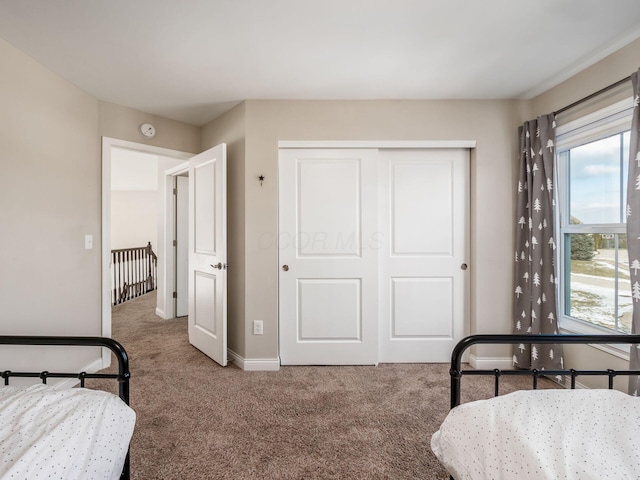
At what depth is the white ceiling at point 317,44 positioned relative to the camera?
1.63 metres

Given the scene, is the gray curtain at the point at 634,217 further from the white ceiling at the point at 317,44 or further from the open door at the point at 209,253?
the open door at the point at 209,253

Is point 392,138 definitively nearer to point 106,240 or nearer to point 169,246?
point 106,240

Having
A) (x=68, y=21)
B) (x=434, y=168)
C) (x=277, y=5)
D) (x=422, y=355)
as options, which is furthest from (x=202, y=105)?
(x=422, y=355)

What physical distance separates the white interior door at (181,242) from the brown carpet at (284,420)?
1.48 metres

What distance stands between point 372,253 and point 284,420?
150 centimetres

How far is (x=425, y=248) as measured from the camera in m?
2.83

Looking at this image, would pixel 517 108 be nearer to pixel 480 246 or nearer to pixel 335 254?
pixel 480 246

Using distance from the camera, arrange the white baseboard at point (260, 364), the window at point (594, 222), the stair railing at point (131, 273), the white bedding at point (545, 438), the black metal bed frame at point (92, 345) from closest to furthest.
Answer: the white bedding at point (545, 438), the black metal bed frame at point (92, 345), the window at point (594, 222), the white baseboard at point (260, 364), the stair railing at point (131, 273)

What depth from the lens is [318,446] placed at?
173cm

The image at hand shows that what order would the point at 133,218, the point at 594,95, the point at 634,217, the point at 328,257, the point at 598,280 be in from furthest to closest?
the point at 133,218 → the point at 328,257 → the point at 598,280 → the point at 594,95 → the point at 634,217

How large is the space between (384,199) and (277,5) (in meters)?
1.70

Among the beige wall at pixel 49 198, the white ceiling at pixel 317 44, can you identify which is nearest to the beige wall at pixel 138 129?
the beige wall at pixel 49 198

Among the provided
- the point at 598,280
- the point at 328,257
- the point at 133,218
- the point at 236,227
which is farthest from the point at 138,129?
the point at 133,218

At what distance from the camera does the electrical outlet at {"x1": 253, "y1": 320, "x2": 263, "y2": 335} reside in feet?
8.95
